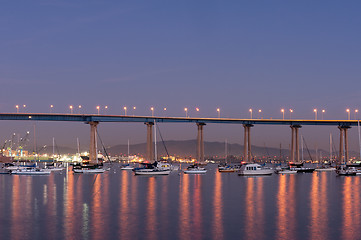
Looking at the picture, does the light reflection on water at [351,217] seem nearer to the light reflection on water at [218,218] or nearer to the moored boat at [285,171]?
the light reflection on water at [218,218]

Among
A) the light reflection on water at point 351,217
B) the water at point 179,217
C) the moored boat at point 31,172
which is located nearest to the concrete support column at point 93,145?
the moored boat at point 31,172

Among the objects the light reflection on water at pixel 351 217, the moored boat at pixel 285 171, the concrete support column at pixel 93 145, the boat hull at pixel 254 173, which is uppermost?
the concrete support column at pixel 93 145

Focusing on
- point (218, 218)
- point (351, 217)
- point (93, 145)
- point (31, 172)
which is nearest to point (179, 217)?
point (218, 218)

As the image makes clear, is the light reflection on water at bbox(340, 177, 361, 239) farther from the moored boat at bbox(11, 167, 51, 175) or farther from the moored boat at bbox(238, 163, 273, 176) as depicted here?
the moored boat at bbox(11, 167, 51, 175)

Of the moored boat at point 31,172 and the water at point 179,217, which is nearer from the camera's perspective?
the water at point 179,217

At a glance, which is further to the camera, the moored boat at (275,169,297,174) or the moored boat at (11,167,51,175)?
the moored boat at (275,169,297,174)

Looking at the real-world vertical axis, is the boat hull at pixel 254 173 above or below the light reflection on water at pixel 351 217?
below

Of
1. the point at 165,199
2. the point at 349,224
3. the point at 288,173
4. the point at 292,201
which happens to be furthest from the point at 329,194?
the point at 288,173

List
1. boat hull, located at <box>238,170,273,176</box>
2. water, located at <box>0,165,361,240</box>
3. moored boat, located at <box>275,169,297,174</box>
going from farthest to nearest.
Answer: moored boat, located at <box>275,169,297,174</box> → boat hull, located at <box>238,170,273,176</box> → water, located at <box>0,165,361,240</box>

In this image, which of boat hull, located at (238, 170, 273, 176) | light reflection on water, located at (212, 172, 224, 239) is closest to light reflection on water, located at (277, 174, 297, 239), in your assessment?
light reflection on water, located at (212, 172, 224, 239)

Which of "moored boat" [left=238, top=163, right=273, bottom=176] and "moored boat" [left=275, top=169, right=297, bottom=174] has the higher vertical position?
"moored boat" [left=238, top=163, right=273, bottom=176]

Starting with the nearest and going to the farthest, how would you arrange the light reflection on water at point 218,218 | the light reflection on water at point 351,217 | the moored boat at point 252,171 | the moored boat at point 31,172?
1. the light reflection on water at point 218,218
2. the light reflection on water at point 351,217
3. the moored boat at point 252,171
4. the moored boat at point 31,172

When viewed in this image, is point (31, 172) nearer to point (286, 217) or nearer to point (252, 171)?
point (252, 171)

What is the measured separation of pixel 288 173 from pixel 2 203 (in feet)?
353
